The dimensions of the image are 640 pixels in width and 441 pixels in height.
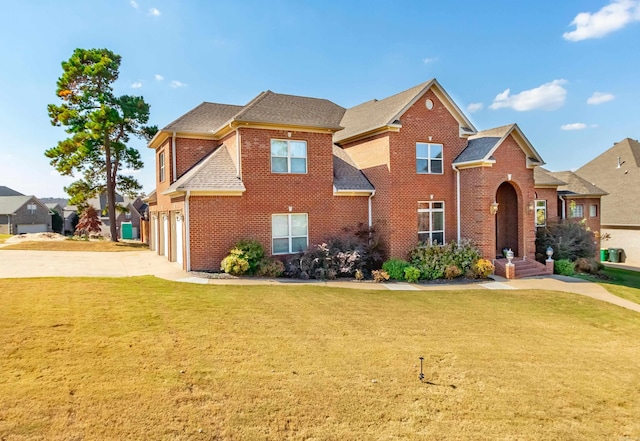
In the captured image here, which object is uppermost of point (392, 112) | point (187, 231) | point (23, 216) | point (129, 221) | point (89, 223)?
point (392, 112)

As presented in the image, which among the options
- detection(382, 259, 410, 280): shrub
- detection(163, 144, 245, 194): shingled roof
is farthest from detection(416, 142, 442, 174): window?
detection(163, 144, 245, 194): shingled roof

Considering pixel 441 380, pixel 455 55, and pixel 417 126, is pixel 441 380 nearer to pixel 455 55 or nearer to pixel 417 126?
pixel 417 126

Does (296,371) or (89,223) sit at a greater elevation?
(89,223)

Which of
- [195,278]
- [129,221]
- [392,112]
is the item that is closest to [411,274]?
[392,112]

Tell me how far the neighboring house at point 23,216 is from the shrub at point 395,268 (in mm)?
64648

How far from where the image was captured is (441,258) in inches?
686

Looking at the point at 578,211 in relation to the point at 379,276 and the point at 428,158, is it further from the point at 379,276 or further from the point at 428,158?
the point at 379,276

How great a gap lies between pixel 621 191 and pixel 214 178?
37.0 meters

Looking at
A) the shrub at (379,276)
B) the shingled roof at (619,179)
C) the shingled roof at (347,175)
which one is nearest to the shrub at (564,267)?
the shrub at (379,276)

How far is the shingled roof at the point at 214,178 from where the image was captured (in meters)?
15.2

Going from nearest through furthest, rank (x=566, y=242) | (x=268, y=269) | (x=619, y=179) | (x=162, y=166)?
1. (x=268, y=269)
2. (x=566, y=242)
3. (x=162, y=166)
4. (x=619, y=179)

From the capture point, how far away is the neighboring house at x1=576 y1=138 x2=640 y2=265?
32.4 m

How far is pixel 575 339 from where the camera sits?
30.7 feet

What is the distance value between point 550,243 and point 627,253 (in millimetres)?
18080
